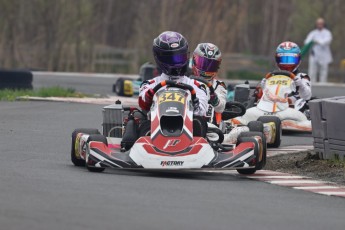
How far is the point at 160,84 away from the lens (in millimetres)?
12109

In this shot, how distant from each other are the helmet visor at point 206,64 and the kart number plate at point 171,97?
3013 mm

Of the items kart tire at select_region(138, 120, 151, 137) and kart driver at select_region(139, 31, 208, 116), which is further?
kart driver at select_region(139, 31, 208, 116)

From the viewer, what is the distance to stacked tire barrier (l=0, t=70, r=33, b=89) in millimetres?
23547

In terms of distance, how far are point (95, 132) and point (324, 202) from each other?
3.19 metres

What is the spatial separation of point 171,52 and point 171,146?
4.26 ft

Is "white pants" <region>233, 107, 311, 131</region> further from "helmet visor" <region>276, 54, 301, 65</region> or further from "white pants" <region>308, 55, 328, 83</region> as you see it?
"white pants" <region>308, 55, 328, 83</region>

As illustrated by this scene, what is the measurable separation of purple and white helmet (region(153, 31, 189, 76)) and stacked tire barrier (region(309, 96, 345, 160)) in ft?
5.47

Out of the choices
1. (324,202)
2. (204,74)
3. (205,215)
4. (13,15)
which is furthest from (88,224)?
(13,15)

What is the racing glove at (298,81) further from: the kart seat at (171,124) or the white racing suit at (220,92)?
the kart seat at (171,124)

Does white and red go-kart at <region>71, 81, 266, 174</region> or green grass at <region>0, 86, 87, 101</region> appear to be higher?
white and red go-kart at <region>71, 81, 266, 174</region>

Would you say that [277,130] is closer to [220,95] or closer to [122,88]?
[220,95]

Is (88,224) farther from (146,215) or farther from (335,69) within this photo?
(335,69)

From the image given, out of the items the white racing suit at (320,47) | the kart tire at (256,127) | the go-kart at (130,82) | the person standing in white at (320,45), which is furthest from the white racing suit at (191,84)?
the white racing suit at (320,47)

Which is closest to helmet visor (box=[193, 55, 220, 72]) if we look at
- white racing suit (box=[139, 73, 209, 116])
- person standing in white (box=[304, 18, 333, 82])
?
white racing suit (box=[139, 73, 209, 116])
